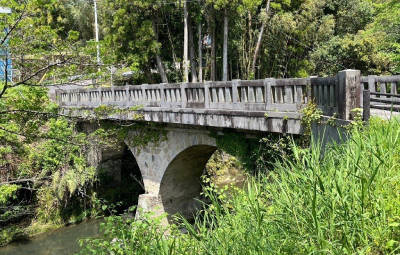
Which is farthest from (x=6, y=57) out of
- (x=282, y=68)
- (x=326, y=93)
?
(x=282, y=68)

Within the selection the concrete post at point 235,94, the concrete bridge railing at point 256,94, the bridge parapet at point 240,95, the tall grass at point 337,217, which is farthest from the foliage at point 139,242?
the concrete post at point 235,94

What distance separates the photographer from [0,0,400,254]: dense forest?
471 cm

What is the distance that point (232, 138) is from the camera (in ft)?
29.0

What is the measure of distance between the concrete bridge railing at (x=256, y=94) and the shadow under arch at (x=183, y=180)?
2.18 meters

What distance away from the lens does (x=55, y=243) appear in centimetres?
1245

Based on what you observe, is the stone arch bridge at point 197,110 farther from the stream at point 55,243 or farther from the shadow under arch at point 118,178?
the shadow under arch at point 118,178

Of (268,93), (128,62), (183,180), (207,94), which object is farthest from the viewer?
(183,180)

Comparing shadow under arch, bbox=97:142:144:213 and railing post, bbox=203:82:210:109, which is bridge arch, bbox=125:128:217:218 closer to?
→ railing post, bbox=203:82:210:109

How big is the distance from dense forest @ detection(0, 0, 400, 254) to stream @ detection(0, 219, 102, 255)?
0.38m

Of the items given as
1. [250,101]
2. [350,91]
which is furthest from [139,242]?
[250,101]

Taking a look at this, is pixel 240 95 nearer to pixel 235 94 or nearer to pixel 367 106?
pixel 235 94

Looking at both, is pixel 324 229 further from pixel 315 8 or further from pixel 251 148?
pixel 315 8

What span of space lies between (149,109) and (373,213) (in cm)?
826

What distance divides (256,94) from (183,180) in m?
6.27
